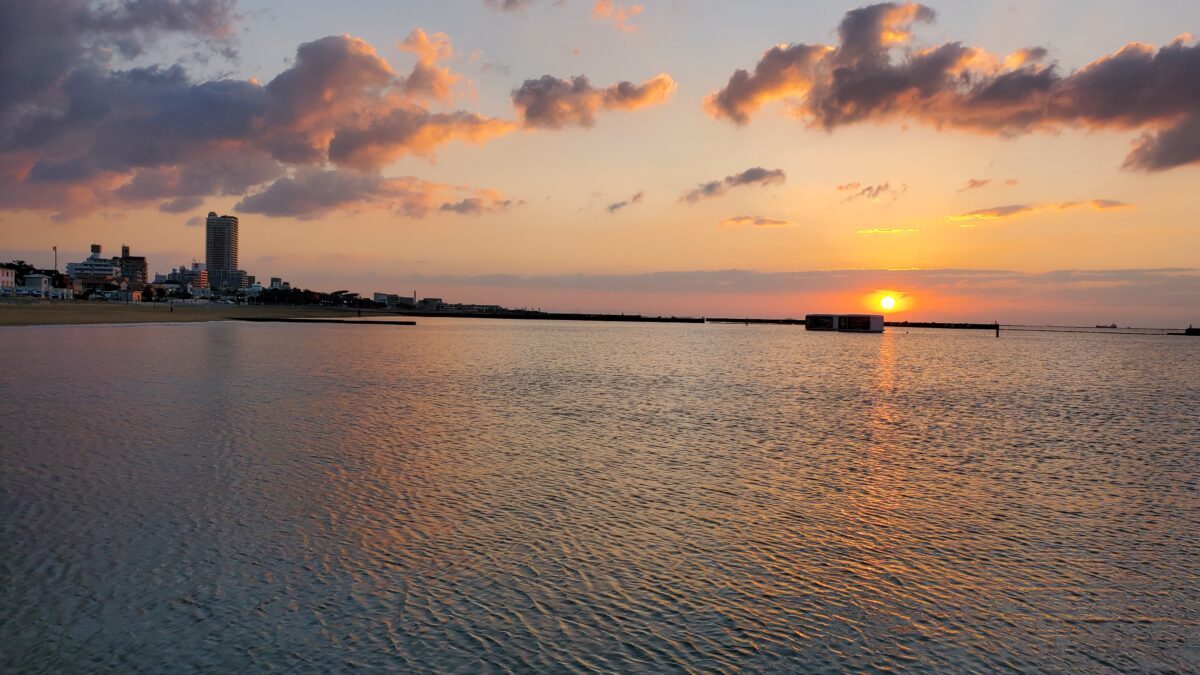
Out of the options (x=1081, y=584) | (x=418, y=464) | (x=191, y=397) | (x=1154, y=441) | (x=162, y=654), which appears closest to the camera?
(x=162, y=654)

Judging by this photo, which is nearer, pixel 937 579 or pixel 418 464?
pixel 937 579

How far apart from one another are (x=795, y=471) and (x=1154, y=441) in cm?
1789

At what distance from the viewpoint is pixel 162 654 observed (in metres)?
7.84

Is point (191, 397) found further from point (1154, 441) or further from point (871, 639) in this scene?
point (1154, 441)

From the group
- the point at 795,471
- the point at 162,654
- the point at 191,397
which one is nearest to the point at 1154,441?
the point at 795,471

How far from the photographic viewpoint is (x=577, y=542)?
12234mm

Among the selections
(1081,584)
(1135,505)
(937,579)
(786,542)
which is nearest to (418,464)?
(786,542)

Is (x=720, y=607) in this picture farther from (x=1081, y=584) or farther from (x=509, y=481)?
(x=509, y=481)

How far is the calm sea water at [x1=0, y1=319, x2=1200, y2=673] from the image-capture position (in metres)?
→ 8.37

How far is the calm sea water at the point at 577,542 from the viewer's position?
837cm

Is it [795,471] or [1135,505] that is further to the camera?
[795,471]

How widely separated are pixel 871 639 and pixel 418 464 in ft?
42.6

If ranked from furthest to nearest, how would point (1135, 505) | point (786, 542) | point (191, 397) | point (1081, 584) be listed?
point (191, 397) → point (1135, 505) → point (786, 542) → point (1081, 584)

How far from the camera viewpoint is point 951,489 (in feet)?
57.3
